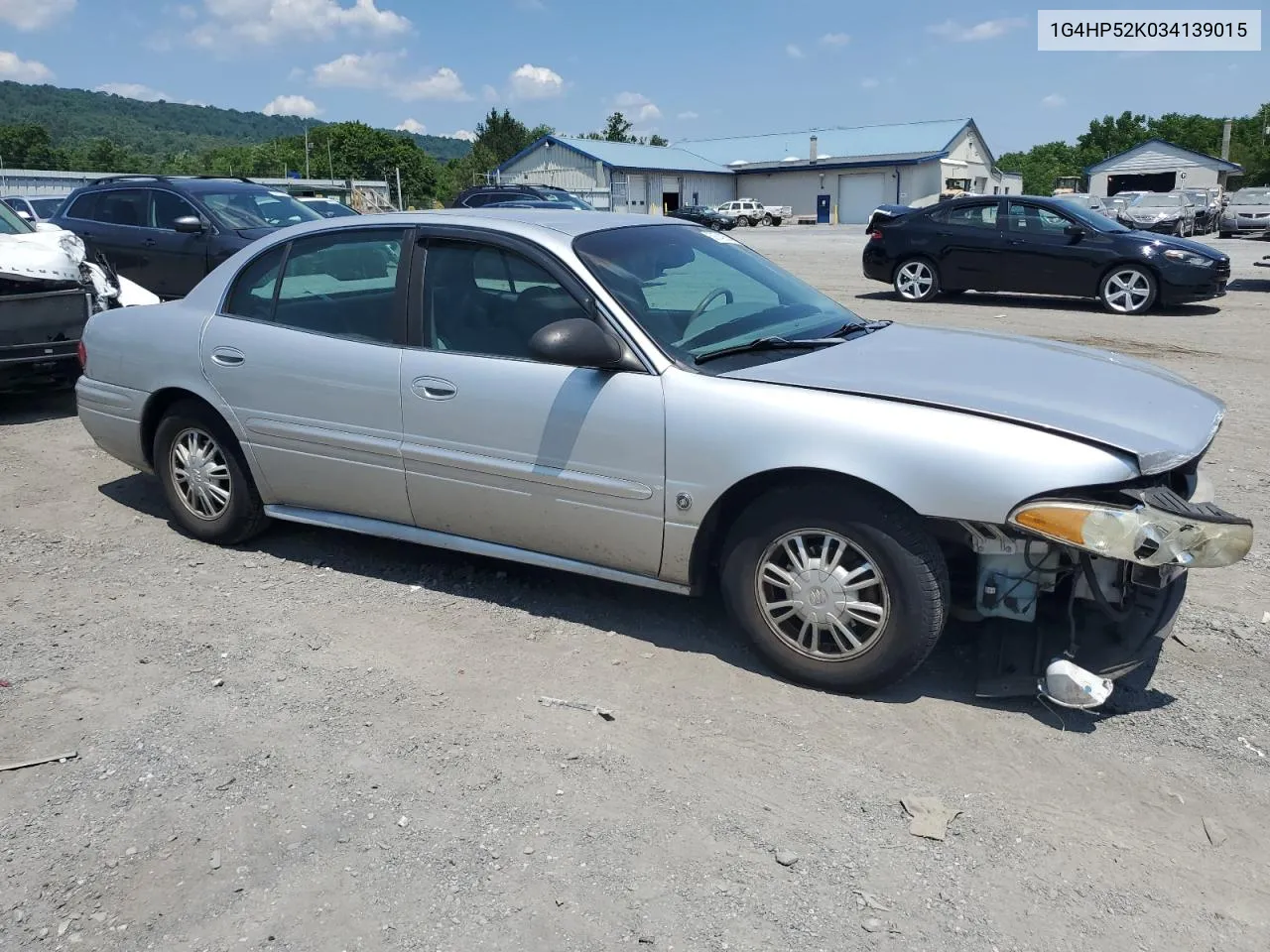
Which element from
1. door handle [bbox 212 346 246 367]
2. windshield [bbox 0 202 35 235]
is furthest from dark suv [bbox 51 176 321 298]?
door handle [bbox 212 346 246 367]

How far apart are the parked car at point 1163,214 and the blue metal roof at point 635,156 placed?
35.9 metres

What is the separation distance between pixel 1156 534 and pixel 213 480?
4.20m

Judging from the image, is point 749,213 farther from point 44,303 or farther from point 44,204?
point 44,303

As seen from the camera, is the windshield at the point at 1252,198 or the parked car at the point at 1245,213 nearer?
the parked car at the point at 1245,213

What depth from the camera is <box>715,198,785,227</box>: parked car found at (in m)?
60.7

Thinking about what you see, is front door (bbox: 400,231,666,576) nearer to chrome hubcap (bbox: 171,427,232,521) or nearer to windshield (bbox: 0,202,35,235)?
chrome hubcap (bbox: 171,427,232,521)

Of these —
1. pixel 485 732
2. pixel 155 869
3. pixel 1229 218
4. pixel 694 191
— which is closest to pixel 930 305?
pixel 485 732

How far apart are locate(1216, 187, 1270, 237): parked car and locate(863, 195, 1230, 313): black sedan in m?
17.9

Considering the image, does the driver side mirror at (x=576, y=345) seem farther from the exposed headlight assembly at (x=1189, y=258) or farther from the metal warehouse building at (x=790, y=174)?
the metal warehouse building at (x=790, y=174)

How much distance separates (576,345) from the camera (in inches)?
152

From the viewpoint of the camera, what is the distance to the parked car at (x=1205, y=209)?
1350 inches

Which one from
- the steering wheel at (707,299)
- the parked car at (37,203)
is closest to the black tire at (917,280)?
the steering wheel at (707,299)

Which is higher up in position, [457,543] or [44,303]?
[44,303]

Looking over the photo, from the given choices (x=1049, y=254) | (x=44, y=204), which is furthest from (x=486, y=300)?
(x=44, y=204)
